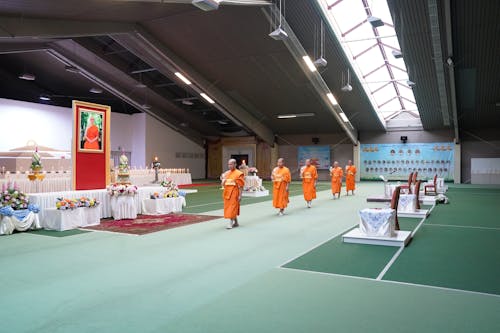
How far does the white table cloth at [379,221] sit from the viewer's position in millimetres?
6137

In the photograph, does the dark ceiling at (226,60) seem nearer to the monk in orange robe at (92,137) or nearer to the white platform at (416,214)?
the monk in orange robe at (92,137)

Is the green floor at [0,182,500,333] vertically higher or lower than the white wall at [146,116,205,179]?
lower

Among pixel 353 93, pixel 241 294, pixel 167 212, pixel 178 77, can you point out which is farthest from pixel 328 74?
pixel 241 294

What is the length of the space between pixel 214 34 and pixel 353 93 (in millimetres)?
8127

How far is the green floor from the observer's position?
3.13 meters

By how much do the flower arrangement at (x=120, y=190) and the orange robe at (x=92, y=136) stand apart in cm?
104

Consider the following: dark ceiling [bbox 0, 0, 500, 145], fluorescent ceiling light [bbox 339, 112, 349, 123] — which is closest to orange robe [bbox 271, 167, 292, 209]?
dark ceiling [bbox 0, 0, 500, 145]

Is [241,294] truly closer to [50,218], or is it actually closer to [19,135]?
[50,218]

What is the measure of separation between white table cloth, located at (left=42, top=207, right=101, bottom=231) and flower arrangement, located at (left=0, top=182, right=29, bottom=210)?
0.45 meters

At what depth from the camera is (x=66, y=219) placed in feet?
25.3

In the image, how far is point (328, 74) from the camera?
17656mm

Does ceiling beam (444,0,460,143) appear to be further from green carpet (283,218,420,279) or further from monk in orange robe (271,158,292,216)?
green carpet (283,218,420,279)

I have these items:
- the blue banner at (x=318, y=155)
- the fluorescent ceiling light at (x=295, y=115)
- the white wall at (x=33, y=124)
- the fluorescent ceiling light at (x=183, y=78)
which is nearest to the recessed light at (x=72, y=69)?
the white wall at (x=33, y=124)

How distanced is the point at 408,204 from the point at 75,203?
760cm
